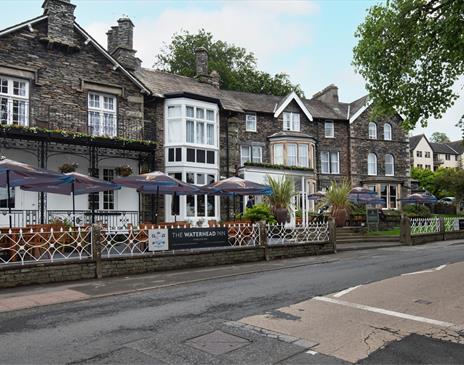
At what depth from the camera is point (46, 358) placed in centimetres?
555

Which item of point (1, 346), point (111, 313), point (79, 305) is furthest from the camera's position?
point (79, 305)

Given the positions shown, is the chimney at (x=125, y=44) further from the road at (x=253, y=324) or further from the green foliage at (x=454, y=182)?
the green foliage at (x=454, y=182)

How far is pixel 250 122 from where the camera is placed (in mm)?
33344

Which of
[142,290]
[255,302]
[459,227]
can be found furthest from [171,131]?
[459,227]

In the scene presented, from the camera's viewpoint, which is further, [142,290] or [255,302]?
[142,290]

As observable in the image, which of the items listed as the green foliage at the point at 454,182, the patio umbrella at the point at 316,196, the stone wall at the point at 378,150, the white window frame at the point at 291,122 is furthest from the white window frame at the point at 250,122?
the green foliage at the point at 454,182

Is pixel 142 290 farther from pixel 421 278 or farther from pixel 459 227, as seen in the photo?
pixel 459 227

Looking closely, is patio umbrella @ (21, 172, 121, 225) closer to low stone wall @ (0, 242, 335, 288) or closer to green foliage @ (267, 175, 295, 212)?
low stone wall @ (0, 242, 335, 288)

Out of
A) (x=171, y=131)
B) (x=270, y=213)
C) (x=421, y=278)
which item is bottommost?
(x=421, y=278)

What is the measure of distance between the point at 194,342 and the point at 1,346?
2.67 meters

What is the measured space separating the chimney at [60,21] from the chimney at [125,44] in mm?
4662

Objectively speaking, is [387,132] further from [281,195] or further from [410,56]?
[410,56]

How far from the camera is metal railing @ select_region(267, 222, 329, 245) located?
59.2 ft

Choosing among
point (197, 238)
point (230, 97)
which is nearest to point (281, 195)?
point (197, 238)
